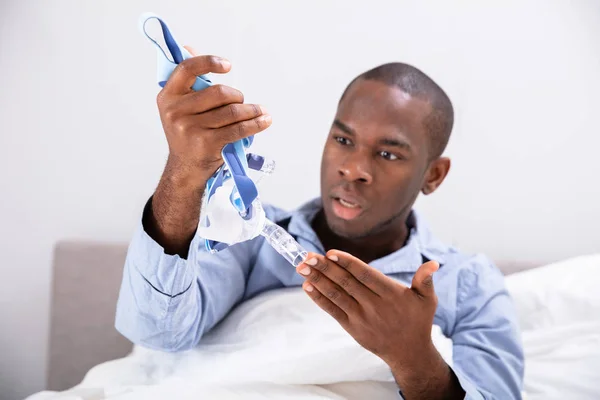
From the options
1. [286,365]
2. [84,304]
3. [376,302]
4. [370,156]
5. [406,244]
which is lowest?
[84,304]

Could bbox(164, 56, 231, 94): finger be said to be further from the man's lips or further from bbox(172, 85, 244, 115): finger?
the man's lips

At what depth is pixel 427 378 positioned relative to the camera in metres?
1.08

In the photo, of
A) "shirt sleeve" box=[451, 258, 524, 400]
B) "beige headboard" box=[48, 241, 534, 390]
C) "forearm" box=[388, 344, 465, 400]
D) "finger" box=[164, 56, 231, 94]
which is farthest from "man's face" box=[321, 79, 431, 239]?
"beige headboard" box=[48, 241, 534, 390]

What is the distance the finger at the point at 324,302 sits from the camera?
35.3 inches

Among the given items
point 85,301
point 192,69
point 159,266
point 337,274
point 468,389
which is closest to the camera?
point 192,69

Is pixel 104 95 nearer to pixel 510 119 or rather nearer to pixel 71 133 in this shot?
pixel 71 133

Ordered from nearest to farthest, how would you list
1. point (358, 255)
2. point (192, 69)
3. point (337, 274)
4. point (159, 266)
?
point (192, 69)
point (337, 274)
point (159, 266)
point (358, 255)

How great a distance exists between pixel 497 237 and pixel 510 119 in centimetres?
33

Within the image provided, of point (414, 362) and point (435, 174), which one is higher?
point (435, 174)

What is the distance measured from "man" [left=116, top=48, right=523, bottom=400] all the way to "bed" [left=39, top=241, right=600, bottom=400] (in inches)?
3.6

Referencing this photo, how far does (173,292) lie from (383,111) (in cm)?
55

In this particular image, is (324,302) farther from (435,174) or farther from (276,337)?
(435,174)

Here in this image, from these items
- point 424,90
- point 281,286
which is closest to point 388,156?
point 424,90

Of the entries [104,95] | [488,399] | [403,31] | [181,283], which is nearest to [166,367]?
[181,283]
